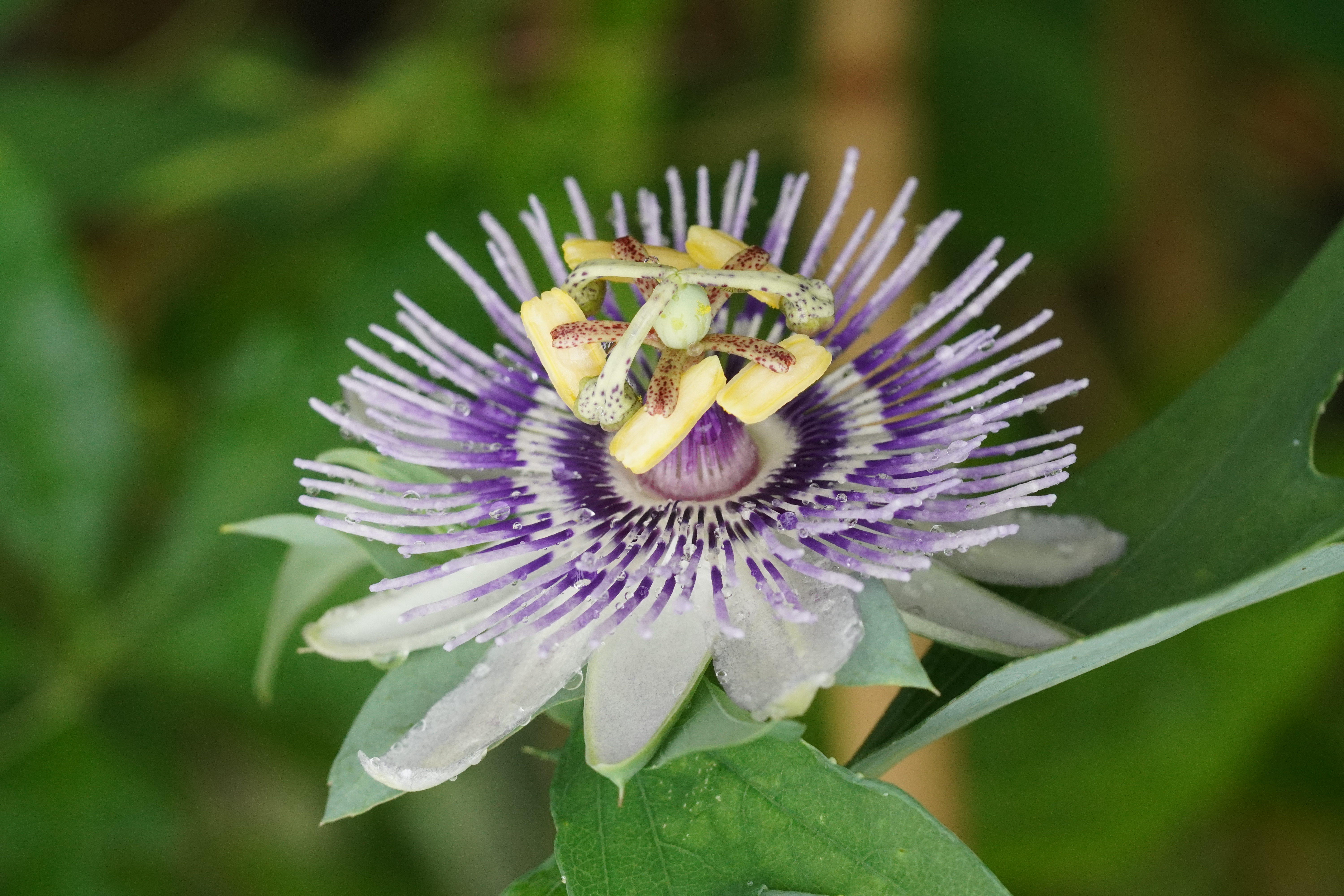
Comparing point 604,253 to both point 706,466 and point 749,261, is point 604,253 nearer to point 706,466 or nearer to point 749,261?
point 749,261

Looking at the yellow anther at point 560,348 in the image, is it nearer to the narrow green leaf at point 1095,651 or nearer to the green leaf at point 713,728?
the green leaf at point 713,728

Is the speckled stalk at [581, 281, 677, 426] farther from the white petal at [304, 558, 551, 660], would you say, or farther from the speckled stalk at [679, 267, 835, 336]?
the white petal at [304, 558, 551, 660]

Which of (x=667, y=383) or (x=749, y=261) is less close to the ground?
(x=749, y=261)

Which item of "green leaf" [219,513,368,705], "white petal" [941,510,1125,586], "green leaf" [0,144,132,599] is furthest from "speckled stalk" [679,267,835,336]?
"green leaf" [0,144,132,599]

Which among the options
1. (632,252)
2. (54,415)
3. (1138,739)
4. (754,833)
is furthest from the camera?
A: (54,415)

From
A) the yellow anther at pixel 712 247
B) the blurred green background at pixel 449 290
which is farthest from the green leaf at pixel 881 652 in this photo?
the blurred green background at pixel 449 290

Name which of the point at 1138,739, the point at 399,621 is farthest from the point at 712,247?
the point at 1138,739
